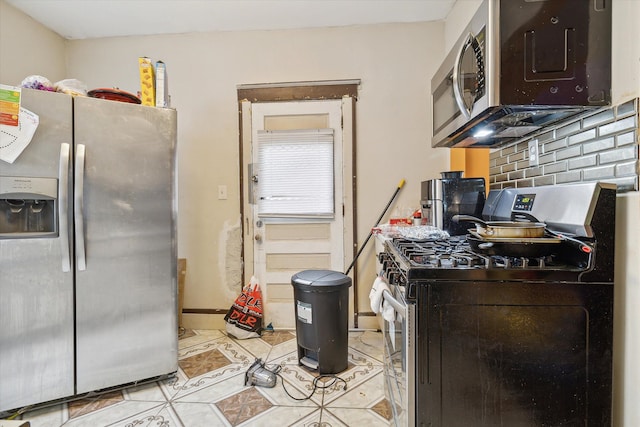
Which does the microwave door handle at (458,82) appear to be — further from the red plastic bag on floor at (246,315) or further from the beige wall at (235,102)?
the red plastic bag on floor at (246,315)

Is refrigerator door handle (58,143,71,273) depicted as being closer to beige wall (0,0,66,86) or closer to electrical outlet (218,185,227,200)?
electrical outlet (218,185,227,200)

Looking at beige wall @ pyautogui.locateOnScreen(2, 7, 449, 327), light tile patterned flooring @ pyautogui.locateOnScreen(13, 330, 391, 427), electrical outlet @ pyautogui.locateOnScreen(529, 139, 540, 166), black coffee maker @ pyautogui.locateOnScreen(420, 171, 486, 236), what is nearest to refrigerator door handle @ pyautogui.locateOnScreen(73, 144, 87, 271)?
light tile patterned flooring @ pyautogui.locateOnScreen(13, 330, 391, 427)

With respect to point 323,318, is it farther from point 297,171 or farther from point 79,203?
point 79,203

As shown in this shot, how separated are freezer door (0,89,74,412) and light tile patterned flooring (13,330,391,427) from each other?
203 millimetres

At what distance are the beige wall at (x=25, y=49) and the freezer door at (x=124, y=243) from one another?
1.32 m

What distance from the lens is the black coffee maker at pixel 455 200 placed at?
1858 millimetres

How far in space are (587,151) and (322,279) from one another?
56.3 inches

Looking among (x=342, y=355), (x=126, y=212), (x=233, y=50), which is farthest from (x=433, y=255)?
(x=233, y=50)

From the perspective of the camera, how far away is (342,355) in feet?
6.46

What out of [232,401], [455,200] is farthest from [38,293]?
[455,200]

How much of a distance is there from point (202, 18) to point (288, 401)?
2.82 meters

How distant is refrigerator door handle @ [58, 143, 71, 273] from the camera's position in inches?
62.6

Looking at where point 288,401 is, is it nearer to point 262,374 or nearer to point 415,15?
point 262,374

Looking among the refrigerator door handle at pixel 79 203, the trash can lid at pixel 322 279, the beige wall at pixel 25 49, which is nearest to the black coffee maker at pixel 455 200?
the trash can lid at pixel 322 279
